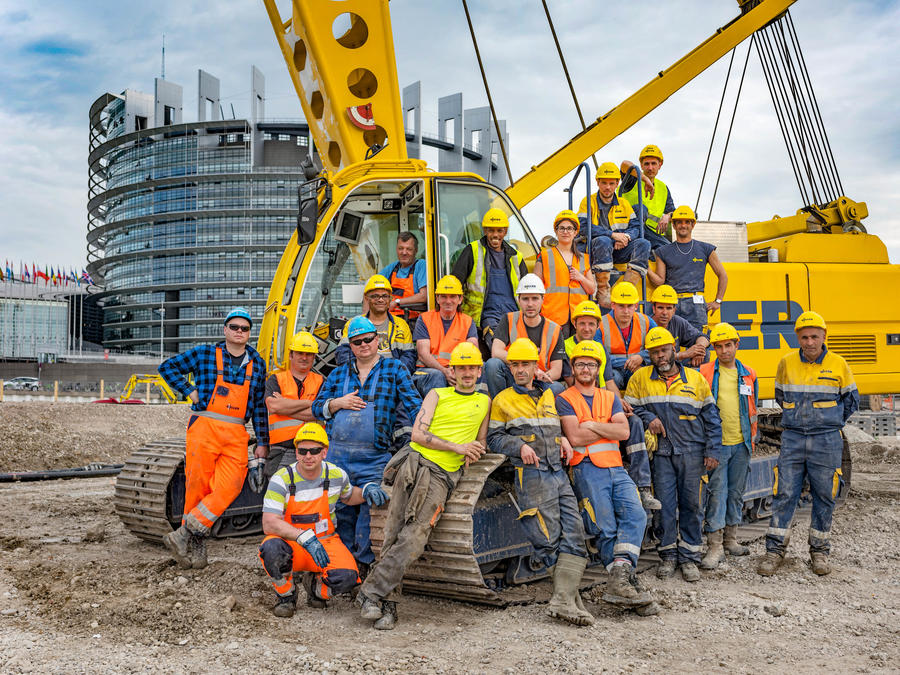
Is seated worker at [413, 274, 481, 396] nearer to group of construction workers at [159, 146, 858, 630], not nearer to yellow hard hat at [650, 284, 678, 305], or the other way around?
group of construction workers at [159, 146, 858, 630]

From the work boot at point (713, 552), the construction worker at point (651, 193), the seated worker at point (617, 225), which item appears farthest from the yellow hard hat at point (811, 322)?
the work boot at point (713, 552)

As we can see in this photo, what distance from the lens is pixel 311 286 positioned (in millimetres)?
7023

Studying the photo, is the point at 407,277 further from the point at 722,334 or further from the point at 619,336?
the point at 722,334

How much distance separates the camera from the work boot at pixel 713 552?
22.7 feet

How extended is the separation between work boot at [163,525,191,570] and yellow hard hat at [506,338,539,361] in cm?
303

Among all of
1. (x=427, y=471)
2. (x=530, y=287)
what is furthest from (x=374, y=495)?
(x=530, y=287)

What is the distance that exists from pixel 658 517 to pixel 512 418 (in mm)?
2150

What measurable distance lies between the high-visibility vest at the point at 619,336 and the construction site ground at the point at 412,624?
76.2 inches

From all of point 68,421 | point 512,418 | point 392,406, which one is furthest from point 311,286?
point 68,421

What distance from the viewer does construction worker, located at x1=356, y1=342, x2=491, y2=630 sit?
4.99 m

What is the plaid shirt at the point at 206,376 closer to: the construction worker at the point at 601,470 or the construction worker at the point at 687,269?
the construction worker at the point at 601,470

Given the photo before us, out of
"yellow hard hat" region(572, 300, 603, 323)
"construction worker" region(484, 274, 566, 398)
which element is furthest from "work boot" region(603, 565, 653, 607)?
"yellow hard hat" region(572, 300, 603, 323)

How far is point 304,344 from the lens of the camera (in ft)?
21.3

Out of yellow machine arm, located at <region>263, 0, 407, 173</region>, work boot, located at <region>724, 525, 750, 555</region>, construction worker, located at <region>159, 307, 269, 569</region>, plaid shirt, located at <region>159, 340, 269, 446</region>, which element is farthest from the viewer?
work boot, located at <region>724, 525, 750, 555</region>
